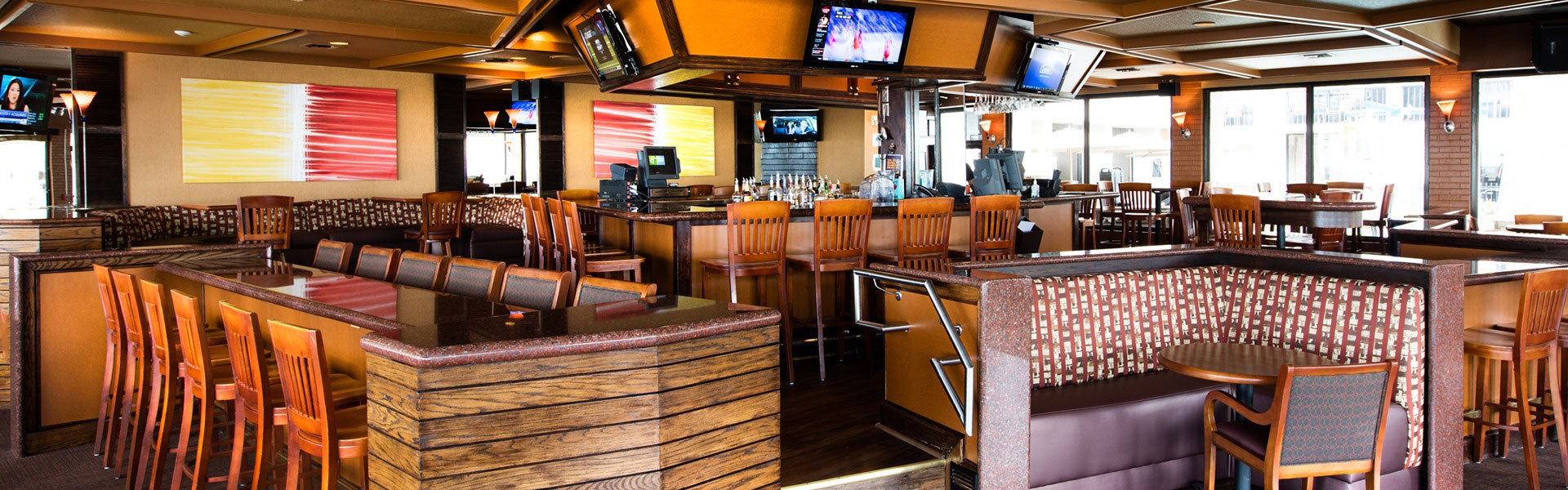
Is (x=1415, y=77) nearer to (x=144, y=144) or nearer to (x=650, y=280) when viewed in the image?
(x=650, y=280)

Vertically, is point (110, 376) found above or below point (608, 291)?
below

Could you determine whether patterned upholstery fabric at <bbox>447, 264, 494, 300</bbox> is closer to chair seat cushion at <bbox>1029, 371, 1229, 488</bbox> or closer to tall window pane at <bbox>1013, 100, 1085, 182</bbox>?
chair seat cushion at <bbox>1029, 371, 1229, 488</bbox>

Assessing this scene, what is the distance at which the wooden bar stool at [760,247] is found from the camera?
530 centimetres

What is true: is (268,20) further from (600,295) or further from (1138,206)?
(1138,206)

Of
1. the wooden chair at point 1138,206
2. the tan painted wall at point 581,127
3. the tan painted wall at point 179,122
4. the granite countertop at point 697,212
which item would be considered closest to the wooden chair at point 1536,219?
the wooden chair at point 1138,206

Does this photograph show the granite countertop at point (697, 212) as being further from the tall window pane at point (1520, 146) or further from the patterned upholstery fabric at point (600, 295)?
the tall window pane at point (1520, 146)

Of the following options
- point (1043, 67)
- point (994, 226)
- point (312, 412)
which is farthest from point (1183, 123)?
point (312, 412)

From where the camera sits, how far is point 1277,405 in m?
3.07

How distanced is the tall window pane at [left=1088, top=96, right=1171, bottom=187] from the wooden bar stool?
959 cm

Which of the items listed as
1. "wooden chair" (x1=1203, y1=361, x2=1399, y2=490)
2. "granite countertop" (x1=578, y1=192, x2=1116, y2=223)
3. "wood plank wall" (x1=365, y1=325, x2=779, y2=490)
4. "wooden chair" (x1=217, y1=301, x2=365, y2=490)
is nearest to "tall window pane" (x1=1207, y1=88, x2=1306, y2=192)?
"granite countertop" (x1=578, y1=192, x2=1116, y2=223)

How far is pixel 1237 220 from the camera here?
21.8 feet

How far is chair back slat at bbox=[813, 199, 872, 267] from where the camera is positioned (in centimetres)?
545

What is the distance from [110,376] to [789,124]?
34.5ft

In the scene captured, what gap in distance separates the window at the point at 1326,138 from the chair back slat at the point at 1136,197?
2817 mm
